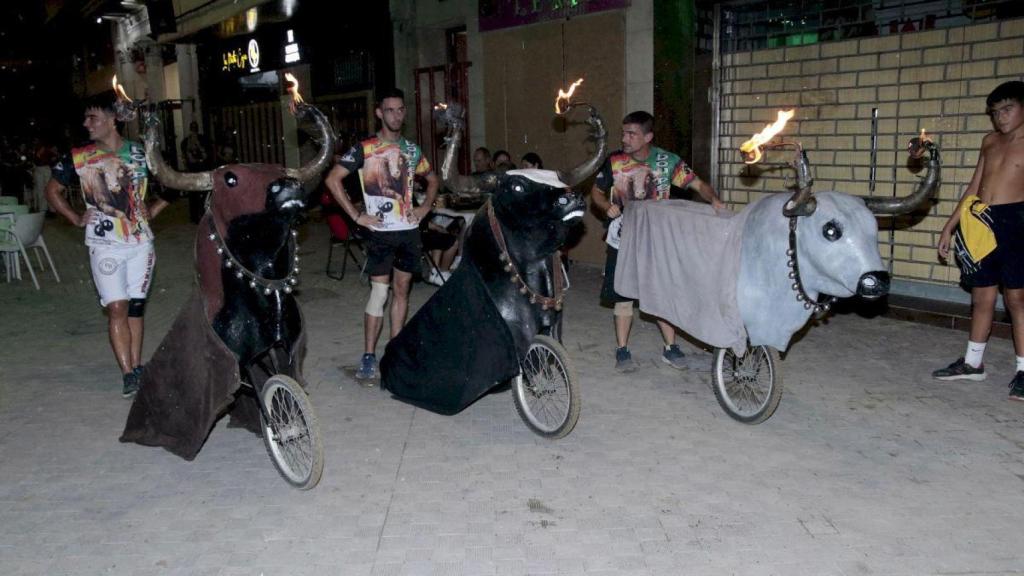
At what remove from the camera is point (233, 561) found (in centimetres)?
367

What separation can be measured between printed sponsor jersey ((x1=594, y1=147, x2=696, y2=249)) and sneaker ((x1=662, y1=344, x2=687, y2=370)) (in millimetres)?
1057

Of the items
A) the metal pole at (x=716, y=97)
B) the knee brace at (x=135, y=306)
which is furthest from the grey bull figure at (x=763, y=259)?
the metal pole at (x=716, y=97)

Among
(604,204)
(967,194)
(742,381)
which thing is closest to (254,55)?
(604,204)

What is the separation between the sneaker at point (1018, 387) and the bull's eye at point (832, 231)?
7.27 feet

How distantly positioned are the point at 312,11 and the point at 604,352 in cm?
1241

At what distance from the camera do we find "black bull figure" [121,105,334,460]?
4281 mm

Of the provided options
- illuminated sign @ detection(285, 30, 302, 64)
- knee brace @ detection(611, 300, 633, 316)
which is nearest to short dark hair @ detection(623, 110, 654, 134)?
knee brace @ detection(611, 300, 633, 316)

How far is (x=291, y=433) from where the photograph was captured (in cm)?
443

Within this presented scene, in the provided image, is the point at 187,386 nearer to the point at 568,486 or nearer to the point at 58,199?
the point at 58,199

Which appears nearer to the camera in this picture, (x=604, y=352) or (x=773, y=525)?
(x=773, y=525)

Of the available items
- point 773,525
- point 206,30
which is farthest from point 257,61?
point 773,525

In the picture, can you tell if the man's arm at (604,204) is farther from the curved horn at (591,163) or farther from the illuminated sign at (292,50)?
the illuminated sign at (292,50)

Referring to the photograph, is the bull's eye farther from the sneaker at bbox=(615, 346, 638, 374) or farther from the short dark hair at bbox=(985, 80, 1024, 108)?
the sneaker at bbox=(615, 346, 638, 374)

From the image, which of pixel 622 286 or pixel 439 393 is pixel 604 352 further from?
pixel 439 393
